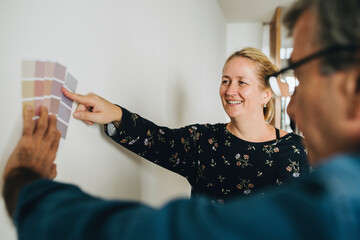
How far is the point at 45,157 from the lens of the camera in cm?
73

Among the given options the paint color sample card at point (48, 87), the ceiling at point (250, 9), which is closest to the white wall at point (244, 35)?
the ceiling at point (250, 9)

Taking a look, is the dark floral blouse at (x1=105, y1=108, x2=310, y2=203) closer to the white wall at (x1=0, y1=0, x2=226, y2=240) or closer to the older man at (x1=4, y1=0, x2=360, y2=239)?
the white wall at (x1=0, y1=0, x2=226, y2=240)

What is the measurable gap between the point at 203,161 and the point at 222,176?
0.11m

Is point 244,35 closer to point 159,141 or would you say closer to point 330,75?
point 159,141

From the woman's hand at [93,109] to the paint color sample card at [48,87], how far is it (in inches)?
1.4

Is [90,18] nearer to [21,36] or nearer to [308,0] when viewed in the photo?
[21,36]

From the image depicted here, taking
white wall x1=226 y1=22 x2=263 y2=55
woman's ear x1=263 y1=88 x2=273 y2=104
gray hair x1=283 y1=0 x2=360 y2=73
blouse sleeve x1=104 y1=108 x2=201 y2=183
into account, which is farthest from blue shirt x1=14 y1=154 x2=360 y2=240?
Result: white wall x1=226 y1=22 x2=263 y2=55

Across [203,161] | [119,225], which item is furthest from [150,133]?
[119,225]

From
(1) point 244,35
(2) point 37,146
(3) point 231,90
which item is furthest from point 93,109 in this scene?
(1) point 244,35

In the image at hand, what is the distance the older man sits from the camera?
15.3 inches

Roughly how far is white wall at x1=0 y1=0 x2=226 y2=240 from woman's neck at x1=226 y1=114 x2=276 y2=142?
1.38 feet

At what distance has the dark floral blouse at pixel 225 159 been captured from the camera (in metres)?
1.38

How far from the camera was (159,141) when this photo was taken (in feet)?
4.39

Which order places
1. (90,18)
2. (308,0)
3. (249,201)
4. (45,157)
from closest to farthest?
1. (249,201)
2. (308,0)
3. (45,157)
4. (90,18)
